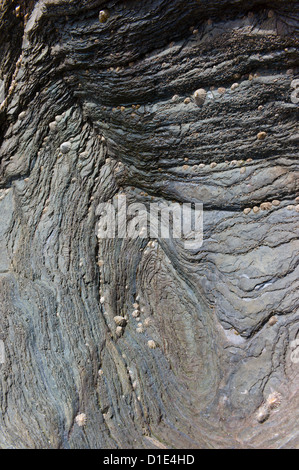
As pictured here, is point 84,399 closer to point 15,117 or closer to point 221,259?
point 221,259

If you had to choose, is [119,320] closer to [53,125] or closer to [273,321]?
[273,321]

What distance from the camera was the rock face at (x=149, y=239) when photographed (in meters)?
2.53

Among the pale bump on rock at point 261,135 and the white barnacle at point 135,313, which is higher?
the pale bump on rock at point 261,135

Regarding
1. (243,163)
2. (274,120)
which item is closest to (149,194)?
(243,163)

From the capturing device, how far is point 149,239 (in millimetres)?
3369

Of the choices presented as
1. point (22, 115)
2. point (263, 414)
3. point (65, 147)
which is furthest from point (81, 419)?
point (22, 115)

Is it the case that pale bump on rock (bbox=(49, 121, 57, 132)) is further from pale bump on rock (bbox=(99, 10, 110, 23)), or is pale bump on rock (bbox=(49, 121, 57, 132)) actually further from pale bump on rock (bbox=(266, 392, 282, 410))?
pale bump on rock (bbox=(266, 392, 282, 410))

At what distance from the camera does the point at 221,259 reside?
302cm

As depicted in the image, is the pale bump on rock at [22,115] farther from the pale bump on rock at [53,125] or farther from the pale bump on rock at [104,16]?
the pale bump on rock at [104,16]

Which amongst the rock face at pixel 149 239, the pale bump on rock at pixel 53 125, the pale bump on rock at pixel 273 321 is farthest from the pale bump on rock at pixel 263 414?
the pale bump on rock at pixel 53 125

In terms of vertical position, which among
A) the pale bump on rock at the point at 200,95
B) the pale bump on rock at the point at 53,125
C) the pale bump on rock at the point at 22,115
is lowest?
the pale bump on rock at the point at 53,125

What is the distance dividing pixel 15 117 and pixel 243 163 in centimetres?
180

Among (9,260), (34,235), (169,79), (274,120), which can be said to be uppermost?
(169,79)

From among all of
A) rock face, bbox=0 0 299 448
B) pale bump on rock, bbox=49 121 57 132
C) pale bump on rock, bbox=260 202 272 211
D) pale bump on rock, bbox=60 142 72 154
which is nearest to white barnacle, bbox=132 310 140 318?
rock face, bbox=0 0 299 448
